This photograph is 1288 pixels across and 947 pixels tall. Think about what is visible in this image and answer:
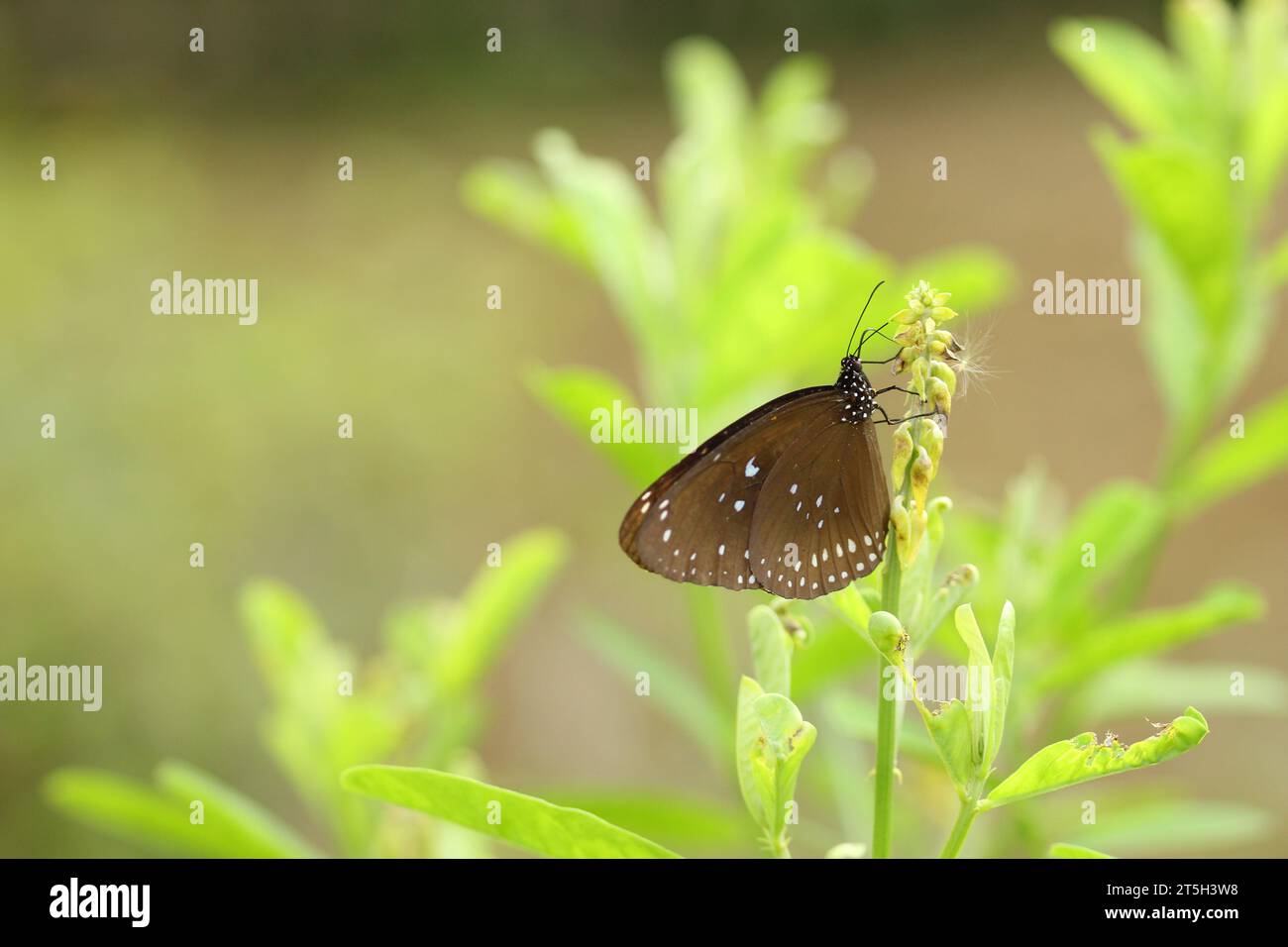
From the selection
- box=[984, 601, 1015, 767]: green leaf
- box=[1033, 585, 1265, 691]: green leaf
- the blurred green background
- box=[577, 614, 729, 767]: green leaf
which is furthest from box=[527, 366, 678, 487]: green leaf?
box=[984, 601, 1015, 767]: green leaf

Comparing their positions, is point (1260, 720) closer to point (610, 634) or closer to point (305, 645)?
point (610, 634)

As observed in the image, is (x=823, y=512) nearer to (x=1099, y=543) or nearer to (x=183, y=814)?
(x=1099, y=543)

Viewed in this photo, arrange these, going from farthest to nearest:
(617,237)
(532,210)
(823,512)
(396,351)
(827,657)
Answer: (396,351), (532,210), (617,237), (827,657), (823,512)

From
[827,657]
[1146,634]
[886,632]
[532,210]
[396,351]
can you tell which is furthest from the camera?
[396,351]


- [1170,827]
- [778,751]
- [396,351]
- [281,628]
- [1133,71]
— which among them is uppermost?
[396,351]

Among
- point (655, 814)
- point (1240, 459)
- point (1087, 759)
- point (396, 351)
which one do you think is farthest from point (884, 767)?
point (396, 351)

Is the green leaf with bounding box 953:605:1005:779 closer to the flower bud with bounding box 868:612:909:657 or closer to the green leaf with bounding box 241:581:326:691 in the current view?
the flower bud with bounding box 868:612:909:657

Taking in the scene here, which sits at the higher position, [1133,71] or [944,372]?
[1133,71]

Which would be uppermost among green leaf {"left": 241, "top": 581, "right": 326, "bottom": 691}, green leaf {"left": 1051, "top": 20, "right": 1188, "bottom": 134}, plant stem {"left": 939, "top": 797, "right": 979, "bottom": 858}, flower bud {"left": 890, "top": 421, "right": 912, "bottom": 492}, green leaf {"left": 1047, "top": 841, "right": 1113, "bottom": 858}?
green leaf {"left": 1051, "top": 20, "right": 1188, "bottom": 134}
